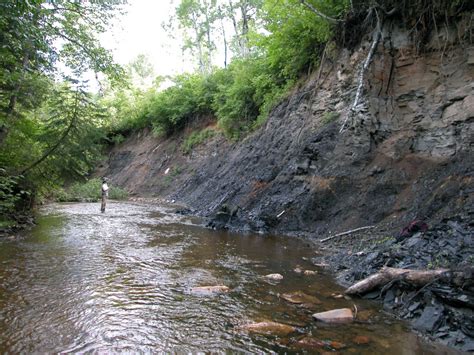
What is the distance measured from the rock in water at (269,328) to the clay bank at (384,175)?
1.58 m

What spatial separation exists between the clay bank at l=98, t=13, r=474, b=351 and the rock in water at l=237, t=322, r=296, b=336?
62.2 inches

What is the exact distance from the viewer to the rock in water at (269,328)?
3.74 metres

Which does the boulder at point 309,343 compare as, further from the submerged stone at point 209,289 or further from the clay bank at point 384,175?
the submerged stone at point 209,289

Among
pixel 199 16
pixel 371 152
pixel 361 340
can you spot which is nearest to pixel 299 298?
pixel 361 340

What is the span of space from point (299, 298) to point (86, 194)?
2039cm

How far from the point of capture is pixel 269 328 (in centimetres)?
383

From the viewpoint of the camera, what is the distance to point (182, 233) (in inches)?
381

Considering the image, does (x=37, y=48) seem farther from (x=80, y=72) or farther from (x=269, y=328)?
(x=269, y=328)

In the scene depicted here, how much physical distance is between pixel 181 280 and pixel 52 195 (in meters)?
16.5

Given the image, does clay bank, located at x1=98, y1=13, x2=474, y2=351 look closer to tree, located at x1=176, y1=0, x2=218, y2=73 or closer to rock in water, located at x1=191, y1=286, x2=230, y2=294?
rock in water, located at x1=191, y1=286, x2=230, y2=294

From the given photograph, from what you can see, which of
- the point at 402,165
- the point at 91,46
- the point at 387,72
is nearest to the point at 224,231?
the point at 402,165

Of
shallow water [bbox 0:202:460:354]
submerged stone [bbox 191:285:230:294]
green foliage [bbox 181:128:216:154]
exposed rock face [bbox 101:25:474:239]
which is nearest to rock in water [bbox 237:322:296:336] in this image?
shallow water [bbox 0:202:460:354]

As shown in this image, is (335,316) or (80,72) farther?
(80,72)

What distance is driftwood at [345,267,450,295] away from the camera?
14.7 feet
